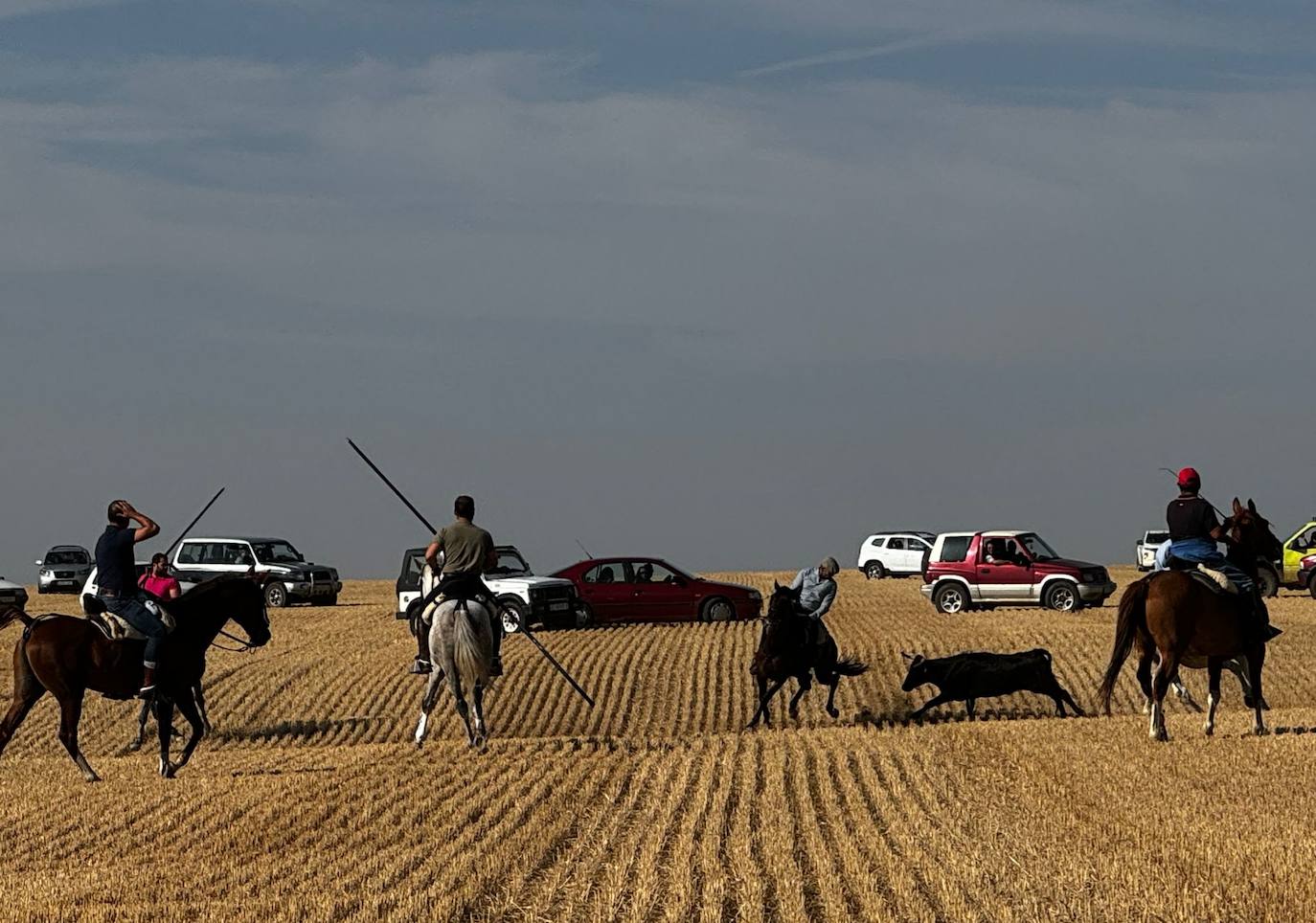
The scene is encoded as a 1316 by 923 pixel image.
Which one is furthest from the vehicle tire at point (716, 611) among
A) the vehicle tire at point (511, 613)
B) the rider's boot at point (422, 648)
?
the rider's boot at point (422, 648)

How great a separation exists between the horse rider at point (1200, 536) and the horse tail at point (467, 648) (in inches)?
253

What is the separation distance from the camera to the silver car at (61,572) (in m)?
60.9

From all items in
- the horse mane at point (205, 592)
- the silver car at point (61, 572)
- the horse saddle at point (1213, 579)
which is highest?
the horse saddle at point (1213, 579)

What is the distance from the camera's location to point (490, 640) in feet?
60.9

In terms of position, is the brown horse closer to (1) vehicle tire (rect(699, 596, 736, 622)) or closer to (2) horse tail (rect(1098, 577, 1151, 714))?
(2) horse tail (rect(1098, 577, 1151, 714))

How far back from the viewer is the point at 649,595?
38.9 m

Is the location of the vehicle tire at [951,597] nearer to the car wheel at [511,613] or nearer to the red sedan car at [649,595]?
the red sedan car at [649,595]

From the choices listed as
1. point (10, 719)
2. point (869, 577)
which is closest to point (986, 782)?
point (10, 719)

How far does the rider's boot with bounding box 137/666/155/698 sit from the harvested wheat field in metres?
0.68

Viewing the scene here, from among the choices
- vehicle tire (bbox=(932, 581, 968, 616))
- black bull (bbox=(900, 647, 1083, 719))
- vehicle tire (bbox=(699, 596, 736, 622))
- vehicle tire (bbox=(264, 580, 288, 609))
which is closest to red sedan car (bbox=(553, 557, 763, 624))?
vehicle tire (bbox=(699, 596, 736, 622))

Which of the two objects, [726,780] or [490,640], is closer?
[726,780]

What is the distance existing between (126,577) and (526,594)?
68.1 feet

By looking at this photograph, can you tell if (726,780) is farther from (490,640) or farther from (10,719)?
(10,719)

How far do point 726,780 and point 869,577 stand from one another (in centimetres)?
4753
